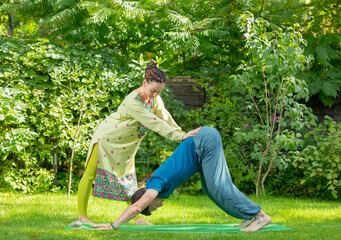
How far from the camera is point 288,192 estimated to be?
7.29 metres

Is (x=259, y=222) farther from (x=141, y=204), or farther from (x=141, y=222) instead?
(x=141, y=222)

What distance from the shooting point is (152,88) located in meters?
4.08

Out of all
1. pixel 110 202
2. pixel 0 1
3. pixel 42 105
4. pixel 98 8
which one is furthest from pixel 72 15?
pixel 0 1

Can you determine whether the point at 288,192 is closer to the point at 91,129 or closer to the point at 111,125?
the point at 91,129

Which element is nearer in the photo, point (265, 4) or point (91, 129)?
point (91, 129)

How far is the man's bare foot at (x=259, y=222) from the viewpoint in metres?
3.90

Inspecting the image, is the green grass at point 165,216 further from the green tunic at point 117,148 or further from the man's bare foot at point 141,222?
the green tunic at point 117,148

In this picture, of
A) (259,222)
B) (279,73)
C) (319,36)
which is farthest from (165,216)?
(319,36)

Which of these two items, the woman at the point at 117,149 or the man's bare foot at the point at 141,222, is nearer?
the woman at the point at 117,149

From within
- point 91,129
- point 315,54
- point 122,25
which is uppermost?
point 122,25

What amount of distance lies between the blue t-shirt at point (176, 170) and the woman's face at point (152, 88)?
62 centimetres

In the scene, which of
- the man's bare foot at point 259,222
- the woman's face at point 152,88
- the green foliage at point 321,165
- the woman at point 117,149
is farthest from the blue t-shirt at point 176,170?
the green foliage at point 321,165

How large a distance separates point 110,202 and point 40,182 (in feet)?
3.99

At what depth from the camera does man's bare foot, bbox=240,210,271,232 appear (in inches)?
154
